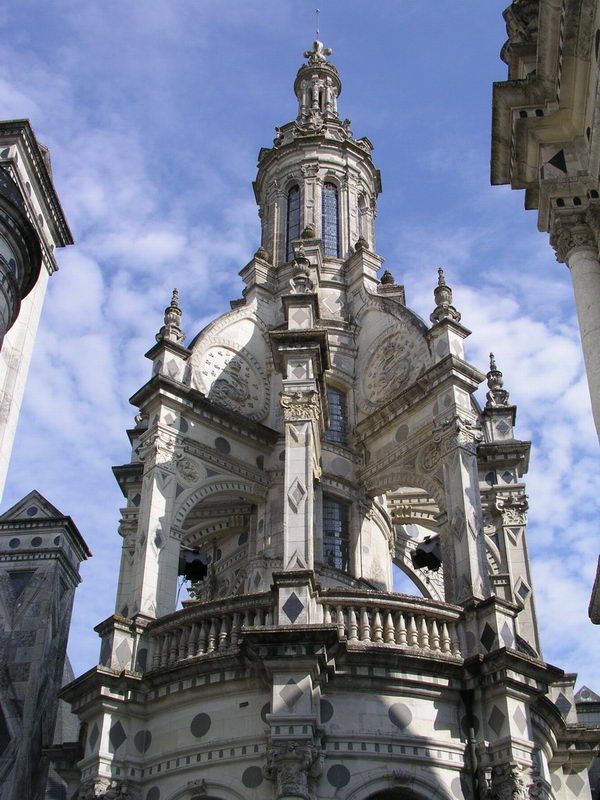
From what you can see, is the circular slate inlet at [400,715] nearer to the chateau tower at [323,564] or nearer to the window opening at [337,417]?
the chateau tower at [323,564]

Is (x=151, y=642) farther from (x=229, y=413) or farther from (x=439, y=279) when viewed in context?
(x=439, y=279)

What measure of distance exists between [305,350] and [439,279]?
5.05 metres

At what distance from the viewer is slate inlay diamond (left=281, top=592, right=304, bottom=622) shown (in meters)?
19.6

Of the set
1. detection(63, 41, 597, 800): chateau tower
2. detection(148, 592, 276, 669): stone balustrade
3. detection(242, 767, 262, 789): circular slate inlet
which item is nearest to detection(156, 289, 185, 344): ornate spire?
detection(63, 41, 597, 800): chateau tower

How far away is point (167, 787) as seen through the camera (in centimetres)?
1920

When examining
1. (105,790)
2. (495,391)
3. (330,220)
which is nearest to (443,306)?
(495,391)

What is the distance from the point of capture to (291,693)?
18.6 meters

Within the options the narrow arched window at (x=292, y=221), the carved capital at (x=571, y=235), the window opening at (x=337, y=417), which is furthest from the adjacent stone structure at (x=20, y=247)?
the narrow arched window at (x=292, y=221)

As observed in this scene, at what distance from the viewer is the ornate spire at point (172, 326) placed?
87.7 ft

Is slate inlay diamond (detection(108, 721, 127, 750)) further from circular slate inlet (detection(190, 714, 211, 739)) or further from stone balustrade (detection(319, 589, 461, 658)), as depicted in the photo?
stone balustrade (detection(319, 589, 461, 658))

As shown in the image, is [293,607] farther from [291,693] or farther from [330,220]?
[330,220]

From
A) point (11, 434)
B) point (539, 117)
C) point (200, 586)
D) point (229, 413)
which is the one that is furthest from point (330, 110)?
point (11, 434)

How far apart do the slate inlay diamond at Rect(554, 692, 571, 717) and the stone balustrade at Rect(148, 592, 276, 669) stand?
8.01m

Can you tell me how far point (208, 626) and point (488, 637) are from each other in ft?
18.9
